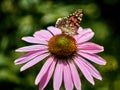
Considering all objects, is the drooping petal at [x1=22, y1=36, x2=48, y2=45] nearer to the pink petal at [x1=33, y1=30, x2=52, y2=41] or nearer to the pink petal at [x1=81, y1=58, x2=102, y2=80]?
the pink petal at [x1=33, y1=30, x2=52, y2=41]

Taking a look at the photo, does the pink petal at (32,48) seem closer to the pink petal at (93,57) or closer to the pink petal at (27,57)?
the pink petal at (27,57)

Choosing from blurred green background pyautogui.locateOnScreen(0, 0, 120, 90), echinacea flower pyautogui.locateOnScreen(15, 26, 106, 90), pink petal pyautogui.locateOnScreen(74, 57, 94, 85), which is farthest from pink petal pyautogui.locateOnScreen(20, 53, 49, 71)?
blurred green background pyautogui.locateOnScreen(0, 0, 120, 90)

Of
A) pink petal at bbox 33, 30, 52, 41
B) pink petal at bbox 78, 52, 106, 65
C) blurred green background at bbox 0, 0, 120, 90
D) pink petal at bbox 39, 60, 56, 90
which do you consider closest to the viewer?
pink petal at bbox 39, 60, 56, 90

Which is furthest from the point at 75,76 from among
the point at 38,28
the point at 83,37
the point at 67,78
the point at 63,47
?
the point at 38,28

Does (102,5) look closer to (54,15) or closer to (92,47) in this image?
(54,15)

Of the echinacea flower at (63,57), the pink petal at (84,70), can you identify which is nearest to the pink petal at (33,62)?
the echinacea flower at (63,57)
